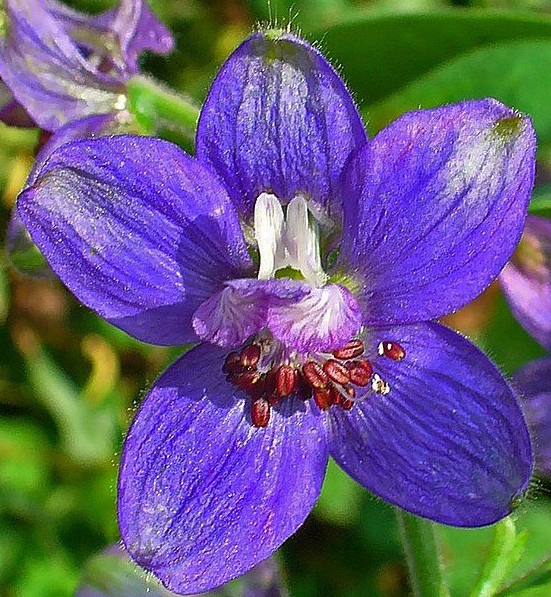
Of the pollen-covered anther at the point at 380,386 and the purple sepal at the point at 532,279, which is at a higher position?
the pollen-covered anther at the point at 380,386

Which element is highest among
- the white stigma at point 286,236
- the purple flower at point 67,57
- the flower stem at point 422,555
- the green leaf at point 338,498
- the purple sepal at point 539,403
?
the purple flower at point 67,57

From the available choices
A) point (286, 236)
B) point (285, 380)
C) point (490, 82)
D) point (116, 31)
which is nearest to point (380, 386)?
point (285, 380)

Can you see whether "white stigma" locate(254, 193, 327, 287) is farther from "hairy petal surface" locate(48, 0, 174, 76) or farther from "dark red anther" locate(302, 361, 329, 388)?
"hairy petal surface" locate(48, 0, 174, 76)

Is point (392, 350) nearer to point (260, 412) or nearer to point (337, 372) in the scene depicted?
point (337, 372)

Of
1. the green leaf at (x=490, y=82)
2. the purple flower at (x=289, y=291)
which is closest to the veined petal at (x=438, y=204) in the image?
the purple flower at (x=289, y=291)

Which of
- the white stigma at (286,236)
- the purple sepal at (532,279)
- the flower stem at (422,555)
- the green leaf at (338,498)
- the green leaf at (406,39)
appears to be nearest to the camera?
the white stigma at (286,236)

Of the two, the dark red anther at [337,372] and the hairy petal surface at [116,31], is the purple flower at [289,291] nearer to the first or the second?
the dark red anther at [337,372]

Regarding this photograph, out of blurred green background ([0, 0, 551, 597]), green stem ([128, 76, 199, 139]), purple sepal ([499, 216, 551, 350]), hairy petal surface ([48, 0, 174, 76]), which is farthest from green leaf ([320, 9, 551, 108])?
green stem ([128, 76, 199, 139])
